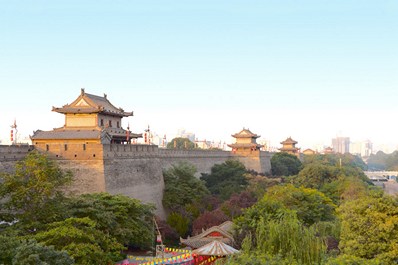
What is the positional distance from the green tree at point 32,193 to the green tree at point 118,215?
793mm

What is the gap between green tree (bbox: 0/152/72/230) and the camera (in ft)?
41.1

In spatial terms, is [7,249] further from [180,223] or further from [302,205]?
[302,205]

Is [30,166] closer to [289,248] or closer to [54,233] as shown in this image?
[54,233]

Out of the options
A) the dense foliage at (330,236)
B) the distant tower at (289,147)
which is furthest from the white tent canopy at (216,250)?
the distant tower at (289,147)

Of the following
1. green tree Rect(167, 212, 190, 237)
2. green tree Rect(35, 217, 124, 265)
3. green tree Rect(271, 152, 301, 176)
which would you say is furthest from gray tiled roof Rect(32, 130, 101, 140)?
green tree Rect(271, 152, 301, 176)

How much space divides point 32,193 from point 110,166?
6107mm

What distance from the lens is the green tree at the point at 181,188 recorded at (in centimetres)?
2302

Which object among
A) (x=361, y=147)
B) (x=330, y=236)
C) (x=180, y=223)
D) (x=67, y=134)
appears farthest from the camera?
(x=361, y=147)

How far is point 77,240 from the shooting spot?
11484 mm

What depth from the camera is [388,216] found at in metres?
12.1

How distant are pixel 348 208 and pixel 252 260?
212 inches

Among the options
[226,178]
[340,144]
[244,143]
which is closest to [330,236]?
[226,178]

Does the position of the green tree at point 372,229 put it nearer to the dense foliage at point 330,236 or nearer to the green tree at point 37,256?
the dense foliage at point 330,236

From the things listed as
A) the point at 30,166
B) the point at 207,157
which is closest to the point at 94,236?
the point at 30,166
